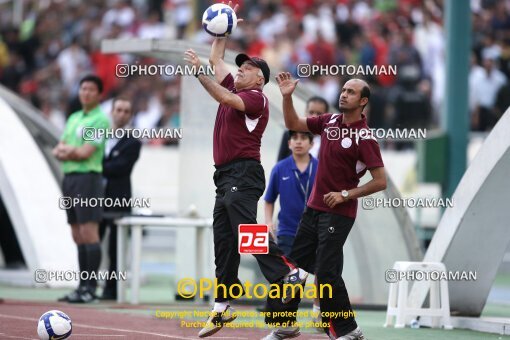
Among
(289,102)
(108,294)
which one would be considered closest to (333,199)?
(289,102)

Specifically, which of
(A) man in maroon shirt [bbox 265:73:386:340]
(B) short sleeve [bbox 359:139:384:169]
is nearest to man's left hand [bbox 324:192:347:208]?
(A) man in maroon shirt [bbox 265:73:386:340]

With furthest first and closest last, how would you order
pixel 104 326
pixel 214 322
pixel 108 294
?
pixel 108 294 < pixel 104 326 < pixel 214 322

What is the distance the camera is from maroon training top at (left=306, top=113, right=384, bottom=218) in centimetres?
1035

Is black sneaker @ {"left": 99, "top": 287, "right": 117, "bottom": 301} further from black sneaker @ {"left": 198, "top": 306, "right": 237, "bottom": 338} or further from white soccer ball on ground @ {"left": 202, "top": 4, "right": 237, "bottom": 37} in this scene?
white soccer ball on ground @ {"left": 202, "top": 4, "right": 237, "bottom": 37}

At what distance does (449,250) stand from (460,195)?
1.94 feet

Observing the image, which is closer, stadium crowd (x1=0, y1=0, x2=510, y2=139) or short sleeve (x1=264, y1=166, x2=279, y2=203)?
short sleeve (x1=264, y1=166, x2=279, y2=203)

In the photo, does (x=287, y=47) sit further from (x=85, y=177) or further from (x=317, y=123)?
(x=317, y=123)

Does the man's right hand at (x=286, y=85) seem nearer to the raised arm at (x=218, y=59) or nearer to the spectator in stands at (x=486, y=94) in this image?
the raised arm at (x=218, y=59)

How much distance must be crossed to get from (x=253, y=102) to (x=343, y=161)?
910 mm

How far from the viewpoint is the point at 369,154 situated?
10.3 meters

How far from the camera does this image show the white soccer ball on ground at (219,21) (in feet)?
36.3

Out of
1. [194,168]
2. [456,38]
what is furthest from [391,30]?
[194,168]

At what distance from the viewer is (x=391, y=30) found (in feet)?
83.5

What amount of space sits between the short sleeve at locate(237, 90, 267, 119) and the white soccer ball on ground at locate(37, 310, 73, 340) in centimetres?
229
